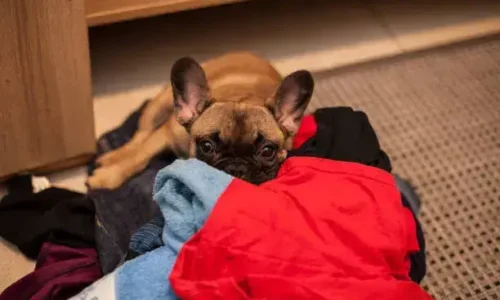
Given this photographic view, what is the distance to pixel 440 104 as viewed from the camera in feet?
6.32

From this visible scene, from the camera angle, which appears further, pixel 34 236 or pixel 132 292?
pixel 34 236

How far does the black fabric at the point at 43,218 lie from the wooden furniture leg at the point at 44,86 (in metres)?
0.08

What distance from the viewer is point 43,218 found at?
1.44 meters

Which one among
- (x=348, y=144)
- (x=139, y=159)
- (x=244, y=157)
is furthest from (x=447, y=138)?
(x=139, y=159)

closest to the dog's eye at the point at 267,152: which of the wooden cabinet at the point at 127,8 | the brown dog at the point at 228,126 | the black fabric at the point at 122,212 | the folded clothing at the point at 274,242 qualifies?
the brown dog at the point at 228,126

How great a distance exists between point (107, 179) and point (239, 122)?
1.29ft

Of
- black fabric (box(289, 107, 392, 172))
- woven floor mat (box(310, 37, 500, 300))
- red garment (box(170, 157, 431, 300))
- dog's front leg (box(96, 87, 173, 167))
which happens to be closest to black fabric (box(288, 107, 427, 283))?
black fabric (box(289, 107, 392, 172))

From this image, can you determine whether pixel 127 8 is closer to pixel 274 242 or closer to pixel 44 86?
pixel 44 86

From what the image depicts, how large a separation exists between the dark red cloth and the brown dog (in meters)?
0.24

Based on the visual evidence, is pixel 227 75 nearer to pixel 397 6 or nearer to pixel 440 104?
pixel 440 104

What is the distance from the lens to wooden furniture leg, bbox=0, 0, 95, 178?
4.47ft

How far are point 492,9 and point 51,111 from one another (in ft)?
4.94

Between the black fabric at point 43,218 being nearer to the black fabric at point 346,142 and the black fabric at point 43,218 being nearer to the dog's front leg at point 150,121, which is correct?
the dog's front leg at point 150,121

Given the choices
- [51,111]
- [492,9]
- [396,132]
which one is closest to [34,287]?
[51,111]
